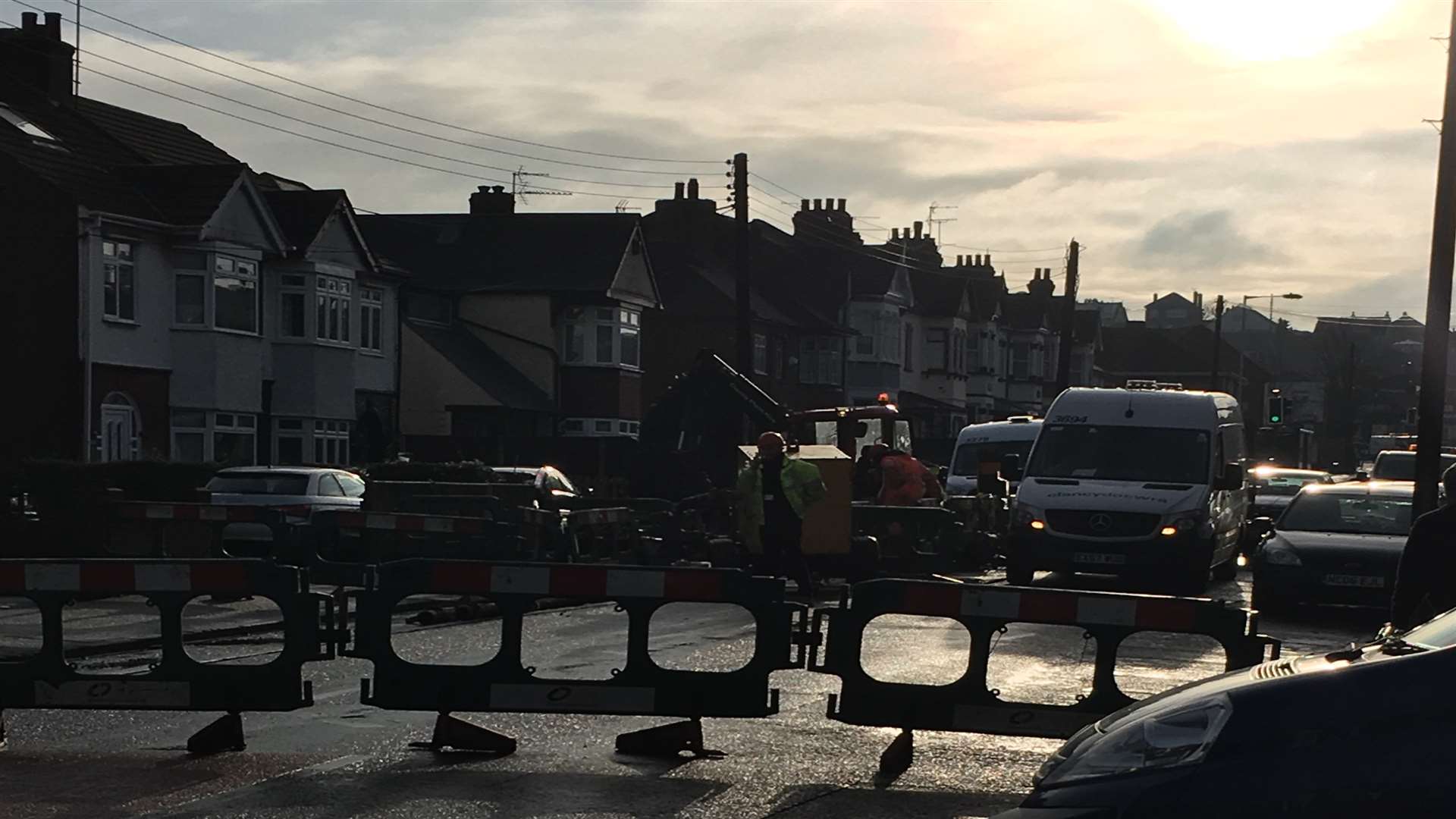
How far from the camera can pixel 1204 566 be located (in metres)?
23.6

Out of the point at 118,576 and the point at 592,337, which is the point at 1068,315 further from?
the point at 118,576

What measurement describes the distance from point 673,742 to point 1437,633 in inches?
177

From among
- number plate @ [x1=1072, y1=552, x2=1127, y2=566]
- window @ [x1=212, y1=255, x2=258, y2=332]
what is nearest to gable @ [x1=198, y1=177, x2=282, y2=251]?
window @ [x1=212, y1=255, x2=258, y2=332]

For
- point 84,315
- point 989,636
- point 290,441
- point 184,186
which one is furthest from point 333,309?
point 989,636

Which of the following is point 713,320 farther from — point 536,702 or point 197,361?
point 536,702

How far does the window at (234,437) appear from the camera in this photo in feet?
134

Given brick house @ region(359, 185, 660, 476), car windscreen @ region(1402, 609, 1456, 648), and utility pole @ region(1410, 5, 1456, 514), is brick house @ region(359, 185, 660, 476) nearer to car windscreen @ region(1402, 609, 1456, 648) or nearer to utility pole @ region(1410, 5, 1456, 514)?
utility pole @ region(1410, 5, 1456, 514)

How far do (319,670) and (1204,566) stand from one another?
12794 mm

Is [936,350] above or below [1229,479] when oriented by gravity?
above

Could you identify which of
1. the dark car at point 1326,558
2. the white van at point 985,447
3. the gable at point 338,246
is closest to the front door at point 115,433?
the gable at point 338,246

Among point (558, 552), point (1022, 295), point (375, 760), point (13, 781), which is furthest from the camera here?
point (1022, 295)

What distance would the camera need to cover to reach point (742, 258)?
42.4 metres

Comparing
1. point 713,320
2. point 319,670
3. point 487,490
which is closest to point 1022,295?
point 713,320

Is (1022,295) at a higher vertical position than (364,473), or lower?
higher
